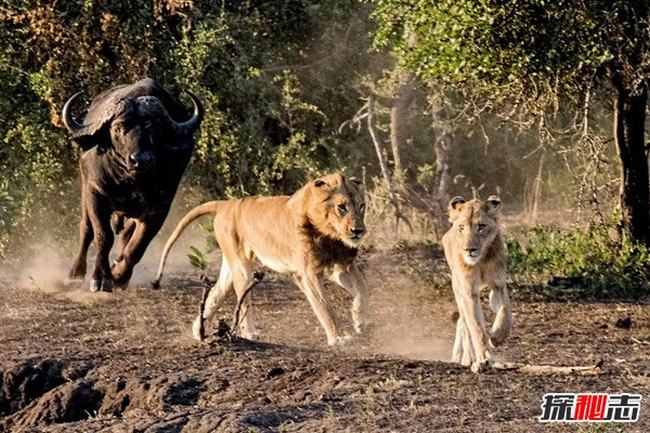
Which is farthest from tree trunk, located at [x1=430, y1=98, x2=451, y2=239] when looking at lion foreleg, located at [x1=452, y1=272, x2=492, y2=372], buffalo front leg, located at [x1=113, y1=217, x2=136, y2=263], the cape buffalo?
→ lion foreleg, located at [x1=452, y1=272, x2=492, y2=372]

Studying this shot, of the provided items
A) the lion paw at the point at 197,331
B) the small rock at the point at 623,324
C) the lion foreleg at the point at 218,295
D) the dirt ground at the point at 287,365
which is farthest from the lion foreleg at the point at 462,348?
the lion foreleg at the point at 218,295

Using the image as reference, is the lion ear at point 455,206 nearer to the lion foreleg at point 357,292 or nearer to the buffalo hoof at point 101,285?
the lion foreleg at point 357,292

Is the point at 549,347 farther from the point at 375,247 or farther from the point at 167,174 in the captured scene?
the point at 375,247

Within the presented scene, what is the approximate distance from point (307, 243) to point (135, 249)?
10.9ft

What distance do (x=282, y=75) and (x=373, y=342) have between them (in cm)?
751

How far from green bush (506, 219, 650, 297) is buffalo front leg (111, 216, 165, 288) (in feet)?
10.7

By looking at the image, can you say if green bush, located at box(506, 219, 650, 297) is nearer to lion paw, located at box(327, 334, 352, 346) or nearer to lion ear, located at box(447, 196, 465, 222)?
lion paw, located at box(327, 334, 352, 346)

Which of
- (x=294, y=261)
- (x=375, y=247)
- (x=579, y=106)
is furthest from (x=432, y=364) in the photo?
(x=375, y=247)

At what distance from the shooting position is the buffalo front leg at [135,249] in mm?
13172

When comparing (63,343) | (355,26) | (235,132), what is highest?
(355,26)

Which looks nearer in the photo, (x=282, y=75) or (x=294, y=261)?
(x=294, y=261)

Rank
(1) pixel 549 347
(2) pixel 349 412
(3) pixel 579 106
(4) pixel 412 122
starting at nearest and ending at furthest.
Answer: (2) pixel 349 412 → (1) pixel 549 347 → (3) pixel 579 106 → (4) pixel 412 122

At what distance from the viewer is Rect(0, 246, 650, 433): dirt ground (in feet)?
25.1

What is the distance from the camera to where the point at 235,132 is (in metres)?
15.9
